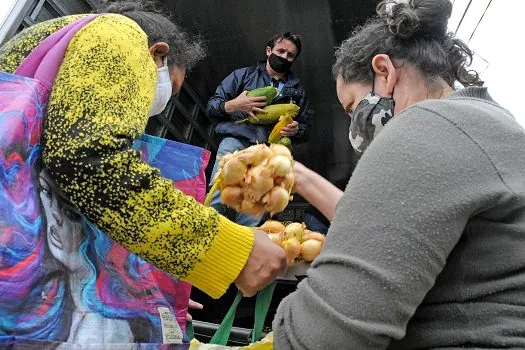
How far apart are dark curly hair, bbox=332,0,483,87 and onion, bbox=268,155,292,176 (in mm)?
423

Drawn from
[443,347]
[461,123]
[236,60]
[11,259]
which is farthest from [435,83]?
[236,60]

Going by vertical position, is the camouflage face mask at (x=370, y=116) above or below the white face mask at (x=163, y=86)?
above

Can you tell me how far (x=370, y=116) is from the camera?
1.71 m

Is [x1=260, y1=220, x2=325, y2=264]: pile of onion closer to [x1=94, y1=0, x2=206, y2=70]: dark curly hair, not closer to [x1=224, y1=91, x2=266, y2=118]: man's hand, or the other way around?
[x1=94, y1=0, x2=206, y2=70]: dark curly hair

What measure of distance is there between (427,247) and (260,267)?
60 centimetres

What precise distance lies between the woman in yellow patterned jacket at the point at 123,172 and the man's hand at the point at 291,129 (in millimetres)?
2313

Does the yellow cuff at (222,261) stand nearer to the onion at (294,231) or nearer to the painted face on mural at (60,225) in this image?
the painted face on mural at (60,225)

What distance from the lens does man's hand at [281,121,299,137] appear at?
3.71 metres

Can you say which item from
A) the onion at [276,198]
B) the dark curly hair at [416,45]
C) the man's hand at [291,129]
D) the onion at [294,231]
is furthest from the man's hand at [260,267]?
the man's hand at [291,129]

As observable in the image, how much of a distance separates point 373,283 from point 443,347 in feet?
0.67

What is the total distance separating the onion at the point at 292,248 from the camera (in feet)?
5.71

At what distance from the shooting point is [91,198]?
1223mm

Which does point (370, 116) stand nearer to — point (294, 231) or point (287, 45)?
point (294, 231)

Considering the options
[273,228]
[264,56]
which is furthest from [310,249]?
[264,56]
